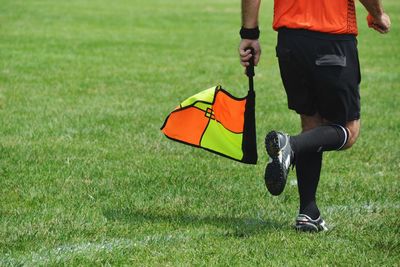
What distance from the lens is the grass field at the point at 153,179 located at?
496 cm

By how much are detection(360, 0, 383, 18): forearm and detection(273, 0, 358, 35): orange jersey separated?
12cm

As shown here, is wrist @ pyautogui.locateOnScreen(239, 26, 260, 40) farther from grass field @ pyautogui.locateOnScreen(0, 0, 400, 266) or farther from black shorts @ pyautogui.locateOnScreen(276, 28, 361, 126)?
grass field @ pyautogui.locateOnScreen(0, 0, 400, 266)

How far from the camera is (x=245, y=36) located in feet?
17.7

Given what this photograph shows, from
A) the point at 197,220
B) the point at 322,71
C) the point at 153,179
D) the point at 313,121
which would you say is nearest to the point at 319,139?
the point at 313,121

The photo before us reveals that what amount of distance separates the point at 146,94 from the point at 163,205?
225 inches

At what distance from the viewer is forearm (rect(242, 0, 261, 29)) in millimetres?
5316

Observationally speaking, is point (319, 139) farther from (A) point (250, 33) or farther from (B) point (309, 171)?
(A) point (250, 33)

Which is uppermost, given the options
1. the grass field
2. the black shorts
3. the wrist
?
the wrist

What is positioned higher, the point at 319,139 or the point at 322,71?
the point at 322,71

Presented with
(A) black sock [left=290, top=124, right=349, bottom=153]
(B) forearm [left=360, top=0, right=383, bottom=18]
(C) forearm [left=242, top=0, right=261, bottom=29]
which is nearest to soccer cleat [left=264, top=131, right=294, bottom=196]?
(A) black sock [left=290, top=124, right=349, bottom=153]

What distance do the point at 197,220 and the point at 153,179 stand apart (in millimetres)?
1234

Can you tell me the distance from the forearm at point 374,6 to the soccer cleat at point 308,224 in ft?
4.14

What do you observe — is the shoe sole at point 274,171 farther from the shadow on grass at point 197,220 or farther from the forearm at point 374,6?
the forearm at point 374,6

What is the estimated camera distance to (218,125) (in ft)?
19.0
